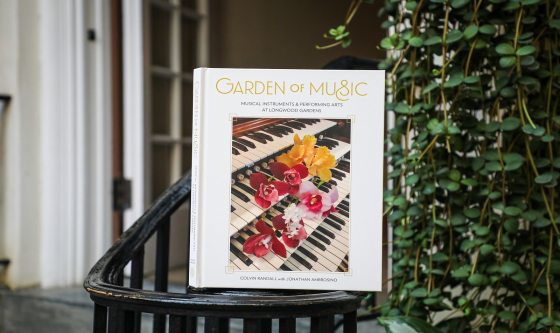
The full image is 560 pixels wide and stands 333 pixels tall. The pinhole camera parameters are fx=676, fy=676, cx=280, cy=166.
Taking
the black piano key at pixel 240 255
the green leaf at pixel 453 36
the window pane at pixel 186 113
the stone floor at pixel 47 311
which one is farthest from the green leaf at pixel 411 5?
the window pane at pixel 186 113

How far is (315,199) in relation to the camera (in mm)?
912

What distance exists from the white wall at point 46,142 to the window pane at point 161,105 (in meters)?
0.34

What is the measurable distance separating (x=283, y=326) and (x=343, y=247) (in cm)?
13

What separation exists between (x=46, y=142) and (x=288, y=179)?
214 cm

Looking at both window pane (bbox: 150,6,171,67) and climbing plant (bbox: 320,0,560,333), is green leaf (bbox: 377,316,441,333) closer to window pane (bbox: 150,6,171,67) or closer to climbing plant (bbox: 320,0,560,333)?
climbing plant (bbox: 320,0,560,333)

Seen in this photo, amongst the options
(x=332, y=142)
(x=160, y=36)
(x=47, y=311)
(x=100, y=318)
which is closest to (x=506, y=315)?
(x=332, y=142)

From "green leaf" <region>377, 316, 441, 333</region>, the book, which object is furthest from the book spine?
"green leaf" <region>377, 316, 441, 333</region>

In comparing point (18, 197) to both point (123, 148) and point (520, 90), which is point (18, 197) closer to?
point (123, 148)

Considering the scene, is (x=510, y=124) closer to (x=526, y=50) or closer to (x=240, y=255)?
(x=526, y=50)

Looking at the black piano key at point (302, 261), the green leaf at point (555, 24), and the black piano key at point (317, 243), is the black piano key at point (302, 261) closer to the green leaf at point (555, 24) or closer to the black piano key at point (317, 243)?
the black piano key at point (317, 243)

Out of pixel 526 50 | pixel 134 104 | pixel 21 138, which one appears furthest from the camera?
pixel 134 104

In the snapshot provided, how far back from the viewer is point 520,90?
134 centimetres

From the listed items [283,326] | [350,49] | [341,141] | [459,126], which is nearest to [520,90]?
[459,126]

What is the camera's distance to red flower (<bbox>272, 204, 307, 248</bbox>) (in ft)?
3.00
